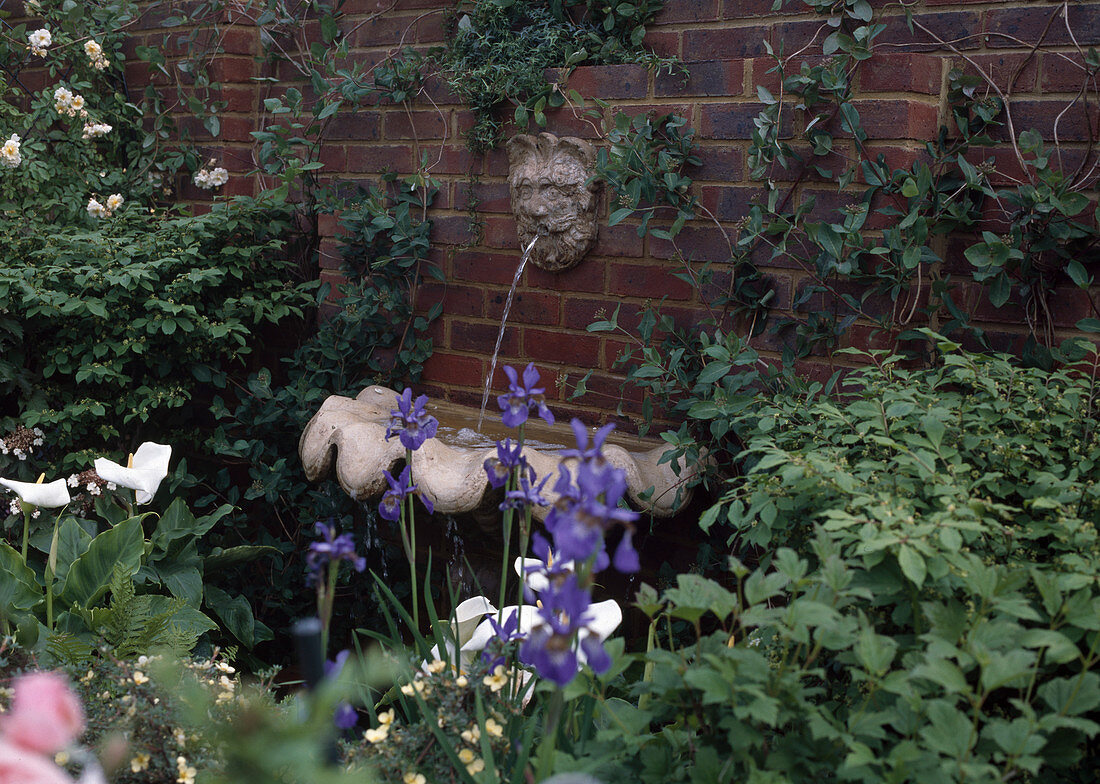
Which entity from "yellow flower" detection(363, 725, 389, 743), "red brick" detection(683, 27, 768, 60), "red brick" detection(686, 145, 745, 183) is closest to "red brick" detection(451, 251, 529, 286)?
"red brick" detection(686, 145, 745, 183)

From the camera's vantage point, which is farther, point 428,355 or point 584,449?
point 428,355

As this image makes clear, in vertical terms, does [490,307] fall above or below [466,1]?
below

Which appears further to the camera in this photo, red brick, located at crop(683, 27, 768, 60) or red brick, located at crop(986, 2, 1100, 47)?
red brick, located at crop(683, 27, 768, 60)

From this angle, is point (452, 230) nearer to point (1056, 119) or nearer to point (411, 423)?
point (411, 423)

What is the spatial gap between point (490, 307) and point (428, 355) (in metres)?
0.25

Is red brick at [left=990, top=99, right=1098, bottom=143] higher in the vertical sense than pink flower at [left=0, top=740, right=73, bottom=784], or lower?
higher

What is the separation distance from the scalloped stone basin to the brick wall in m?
0.24

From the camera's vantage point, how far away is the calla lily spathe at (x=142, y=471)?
179 cm

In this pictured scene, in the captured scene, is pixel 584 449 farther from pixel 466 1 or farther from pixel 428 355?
pixel 466 1

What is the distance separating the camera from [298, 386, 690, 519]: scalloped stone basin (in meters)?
1.76

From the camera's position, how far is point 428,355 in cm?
257

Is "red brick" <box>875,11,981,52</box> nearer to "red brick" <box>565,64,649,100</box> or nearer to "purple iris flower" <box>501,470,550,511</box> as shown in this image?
"red brick" <box>565,64,649,100</box>

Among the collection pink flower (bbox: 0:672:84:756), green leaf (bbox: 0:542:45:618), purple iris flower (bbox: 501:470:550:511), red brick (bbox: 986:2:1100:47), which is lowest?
green leaf (bbox: 0:542:45:618)

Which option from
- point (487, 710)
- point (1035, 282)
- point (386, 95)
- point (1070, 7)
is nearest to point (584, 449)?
point (487, 710)
